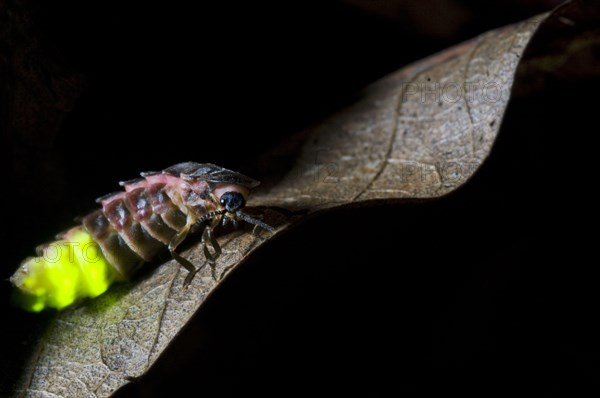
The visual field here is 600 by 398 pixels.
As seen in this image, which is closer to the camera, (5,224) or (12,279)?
(12,279)

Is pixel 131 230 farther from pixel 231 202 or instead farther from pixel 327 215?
pixel 327 215

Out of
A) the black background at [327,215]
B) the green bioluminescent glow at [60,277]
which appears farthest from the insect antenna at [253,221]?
the green bioluminescent glow at [60,277]

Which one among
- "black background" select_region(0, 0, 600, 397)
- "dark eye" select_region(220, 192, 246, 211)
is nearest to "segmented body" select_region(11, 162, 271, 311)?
"dark eye" select_region(220, 192, 246, 211)

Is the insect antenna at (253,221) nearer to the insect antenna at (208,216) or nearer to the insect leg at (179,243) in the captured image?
the insect antenna at (208,216)

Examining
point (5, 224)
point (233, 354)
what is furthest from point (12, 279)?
point (233, 354)

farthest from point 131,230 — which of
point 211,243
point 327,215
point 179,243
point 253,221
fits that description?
point 327,215

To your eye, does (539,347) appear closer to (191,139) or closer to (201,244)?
(201,244)
